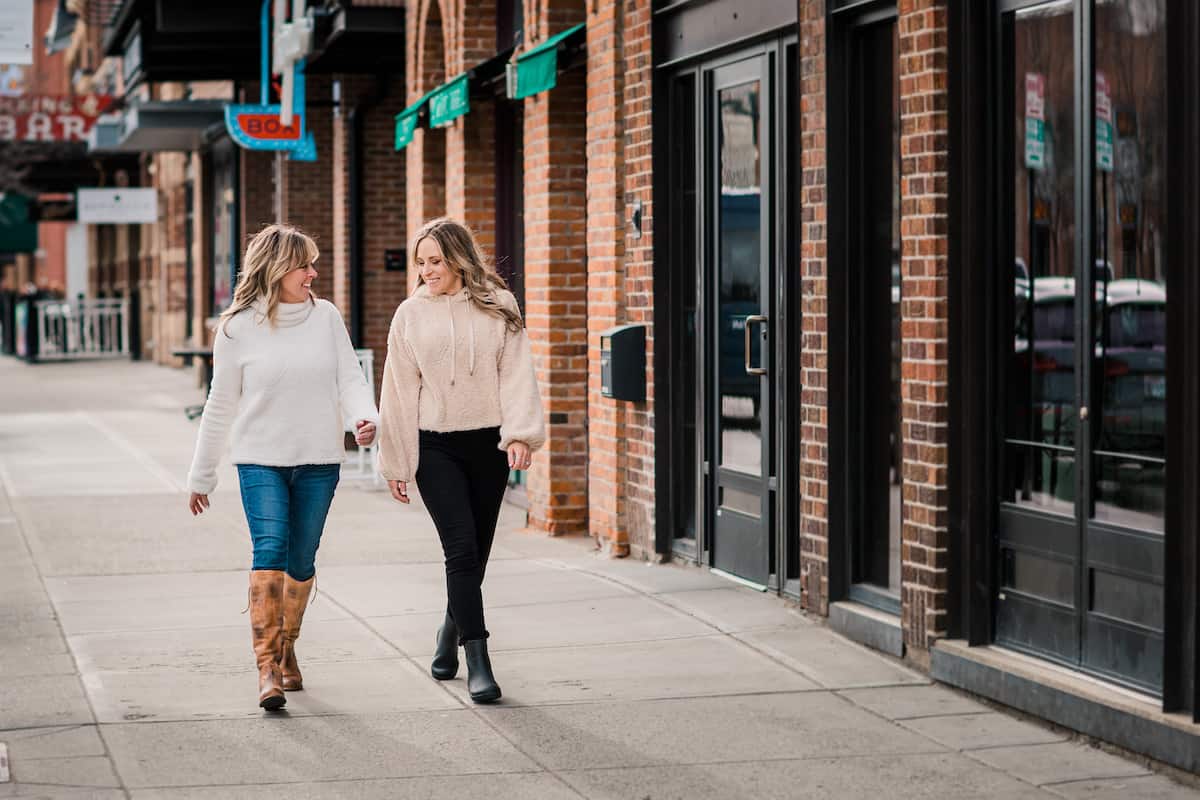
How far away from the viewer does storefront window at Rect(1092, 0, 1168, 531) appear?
6.28 m

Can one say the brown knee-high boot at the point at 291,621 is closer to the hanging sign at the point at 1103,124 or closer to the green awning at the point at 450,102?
the hanging sign at the point at 1103,124

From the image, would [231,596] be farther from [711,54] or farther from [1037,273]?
[1037,273]

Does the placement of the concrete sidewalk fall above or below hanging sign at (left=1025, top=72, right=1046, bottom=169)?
below

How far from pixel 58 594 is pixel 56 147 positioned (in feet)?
129

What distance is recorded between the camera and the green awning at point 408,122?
15.1 meters

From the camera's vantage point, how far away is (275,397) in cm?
718

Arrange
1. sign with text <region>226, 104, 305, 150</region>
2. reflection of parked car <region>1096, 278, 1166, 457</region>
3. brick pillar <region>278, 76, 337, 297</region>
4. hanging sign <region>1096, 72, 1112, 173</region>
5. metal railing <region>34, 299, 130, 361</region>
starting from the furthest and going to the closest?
1. metal railing <region>34, 299, 130, 361</region>
2. brick pillar <region>278, 76, 337, 297</region>
3. sign with text <region>226, 104, 305, 150</region>
4. hanging sign <region>1096, 72, 1112, 173</region>
5. reflection of parked car <region>1096, 278, 1166, 457</region>

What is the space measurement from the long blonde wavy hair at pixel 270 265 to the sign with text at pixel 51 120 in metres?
36.7

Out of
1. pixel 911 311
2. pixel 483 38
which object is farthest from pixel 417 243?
pixel 483 38

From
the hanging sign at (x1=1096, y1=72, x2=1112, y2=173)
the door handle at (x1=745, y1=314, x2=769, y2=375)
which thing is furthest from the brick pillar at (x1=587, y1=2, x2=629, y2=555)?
the hanging sign at (x1=1096, y1=72, x2=1112, y2=173)

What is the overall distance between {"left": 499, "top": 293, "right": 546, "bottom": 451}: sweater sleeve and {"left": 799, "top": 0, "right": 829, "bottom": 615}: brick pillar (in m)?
1.64

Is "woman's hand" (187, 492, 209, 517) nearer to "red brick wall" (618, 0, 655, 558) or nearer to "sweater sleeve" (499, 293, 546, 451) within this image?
"sweater sleeve" (499, 293, 546, 451)

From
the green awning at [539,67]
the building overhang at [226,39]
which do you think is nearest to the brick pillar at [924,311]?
the green awning at [539,67]

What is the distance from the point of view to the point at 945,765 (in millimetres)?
6254
